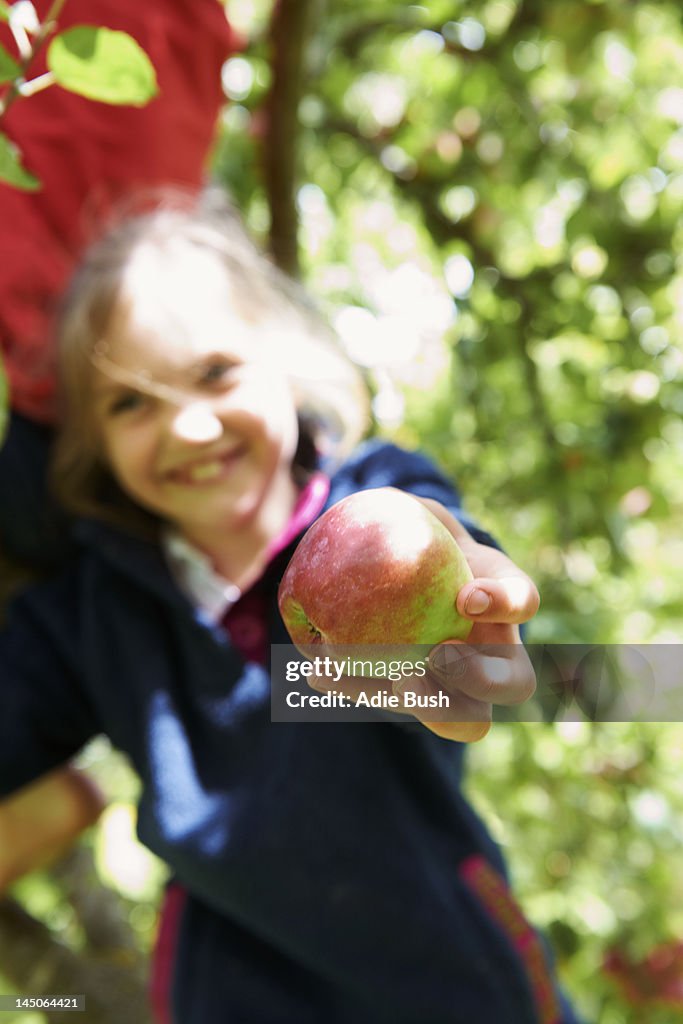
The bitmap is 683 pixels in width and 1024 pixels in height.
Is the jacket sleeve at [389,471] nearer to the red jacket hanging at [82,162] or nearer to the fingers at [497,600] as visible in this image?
the fingers at [497,600]

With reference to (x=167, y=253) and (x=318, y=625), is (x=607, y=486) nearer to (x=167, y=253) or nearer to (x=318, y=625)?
(x=167, y=253)

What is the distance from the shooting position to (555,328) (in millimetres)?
761

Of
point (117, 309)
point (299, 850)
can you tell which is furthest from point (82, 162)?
point (299, 850)

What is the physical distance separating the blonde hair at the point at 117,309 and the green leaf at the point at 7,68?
0.22 meters

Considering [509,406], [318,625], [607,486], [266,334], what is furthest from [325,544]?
[509,406]

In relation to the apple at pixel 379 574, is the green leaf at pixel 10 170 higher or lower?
higher

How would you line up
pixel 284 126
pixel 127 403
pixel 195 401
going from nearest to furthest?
pixel 195 401 → pixel 127 403 → pixel 284 126

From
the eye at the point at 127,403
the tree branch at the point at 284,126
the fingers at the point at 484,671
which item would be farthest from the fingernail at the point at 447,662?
the tree branch at the point at 284,126

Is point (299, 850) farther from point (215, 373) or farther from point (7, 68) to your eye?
point (7, 68)

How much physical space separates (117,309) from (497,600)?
40 cm

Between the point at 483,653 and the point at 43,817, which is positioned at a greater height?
the point at 483,653

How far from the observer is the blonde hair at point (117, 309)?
546 mm

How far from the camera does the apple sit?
204mm

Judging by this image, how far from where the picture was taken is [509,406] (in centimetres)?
89
